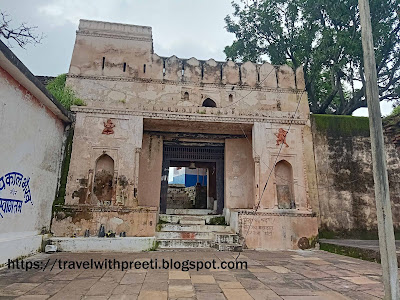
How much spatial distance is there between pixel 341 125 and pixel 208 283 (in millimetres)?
7811

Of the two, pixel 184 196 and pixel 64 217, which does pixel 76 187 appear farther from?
pixel 184 196

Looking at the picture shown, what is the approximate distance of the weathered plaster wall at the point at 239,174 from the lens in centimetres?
899

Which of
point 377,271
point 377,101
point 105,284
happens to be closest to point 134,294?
point 105,284

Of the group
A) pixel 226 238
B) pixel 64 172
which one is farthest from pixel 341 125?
pixel 64 172

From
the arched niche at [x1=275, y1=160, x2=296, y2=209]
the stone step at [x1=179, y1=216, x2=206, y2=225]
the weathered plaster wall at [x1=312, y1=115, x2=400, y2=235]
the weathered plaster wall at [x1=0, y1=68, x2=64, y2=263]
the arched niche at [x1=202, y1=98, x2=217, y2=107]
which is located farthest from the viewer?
the arched niche at [x1=202, y1=98, x2=217, y2=107]

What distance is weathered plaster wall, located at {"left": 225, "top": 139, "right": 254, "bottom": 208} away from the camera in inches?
354

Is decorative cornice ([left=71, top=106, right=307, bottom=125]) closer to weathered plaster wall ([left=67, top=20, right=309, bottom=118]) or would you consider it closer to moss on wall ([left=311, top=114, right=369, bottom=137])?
weathered plaster wall ([left=67, top=20, right=309, bottom=118])

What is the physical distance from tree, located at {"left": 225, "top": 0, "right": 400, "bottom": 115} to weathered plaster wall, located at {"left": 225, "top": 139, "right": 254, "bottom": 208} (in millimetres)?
7048

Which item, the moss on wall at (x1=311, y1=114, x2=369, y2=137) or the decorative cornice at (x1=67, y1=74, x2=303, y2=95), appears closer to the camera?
the decorative cornice at (x1=67, y1=74, x2=303, y2=95)

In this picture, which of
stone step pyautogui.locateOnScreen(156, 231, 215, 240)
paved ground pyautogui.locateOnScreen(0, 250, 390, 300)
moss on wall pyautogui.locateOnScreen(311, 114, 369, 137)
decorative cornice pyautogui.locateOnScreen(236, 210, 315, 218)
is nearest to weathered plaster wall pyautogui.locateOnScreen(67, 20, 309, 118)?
moss on wall pyautogui.locateOnScreen(311, 114, 369, 137)

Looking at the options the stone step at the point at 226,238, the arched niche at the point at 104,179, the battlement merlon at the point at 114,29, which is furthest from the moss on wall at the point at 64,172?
the stone step at the point at 226,238

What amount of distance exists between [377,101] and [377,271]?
3.25 meters

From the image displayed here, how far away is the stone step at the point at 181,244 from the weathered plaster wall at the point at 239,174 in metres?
2.00

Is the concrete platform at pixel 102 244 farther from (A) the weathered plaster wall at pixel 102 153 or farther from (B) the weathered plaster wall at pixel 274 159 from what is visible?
(B) the weathered plaster wall at pixel 274 159
